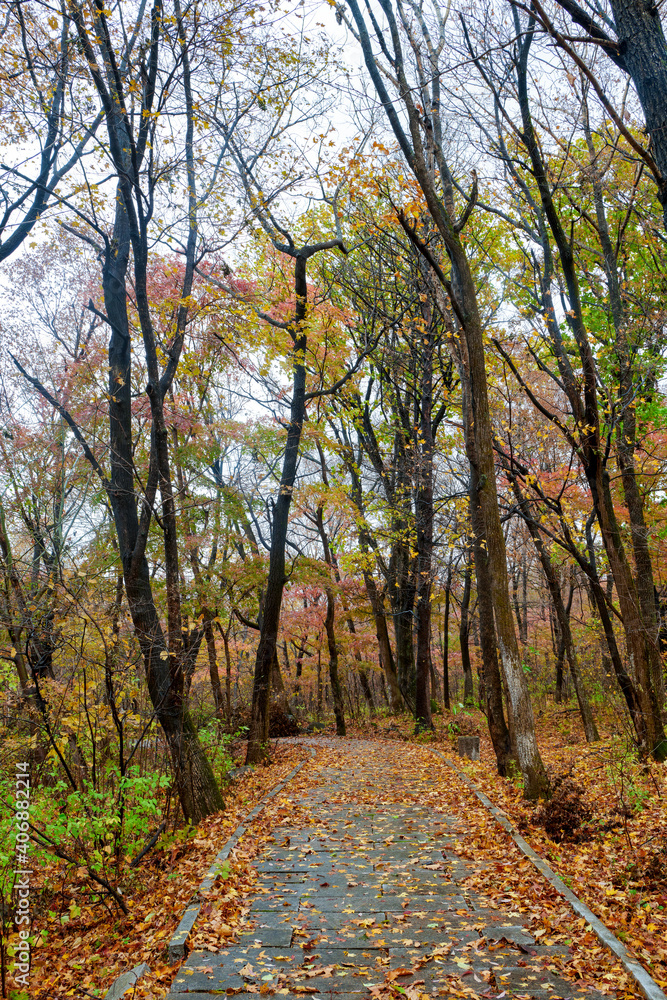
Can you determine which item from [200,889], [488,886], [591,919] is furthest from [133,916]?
[591,919]

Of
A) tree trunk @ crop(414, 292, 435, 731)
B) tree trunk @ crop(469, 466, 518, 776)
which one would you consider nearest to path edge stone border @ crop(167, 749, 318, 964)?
tree trunk @ crop(469, 466, 518, 776)

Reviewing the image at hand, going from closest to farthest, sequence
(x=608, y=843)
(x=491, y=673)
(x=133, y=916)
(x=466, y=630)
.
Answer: (x=133, y=916) < (x=608, y=843) < (x=491, y=673) < (x=466, y=630)

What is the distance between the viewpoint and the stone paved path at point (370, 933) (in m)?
3.71

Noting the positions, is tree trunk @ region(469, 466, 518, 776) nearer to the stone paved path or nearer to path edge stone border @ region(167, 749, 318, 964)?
the stone paved path

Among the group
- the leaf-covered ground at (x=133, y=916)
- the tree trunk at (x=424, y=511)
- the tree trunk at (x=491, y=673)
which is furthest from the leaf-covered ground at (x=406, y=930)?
the tree trunk at (x=424, y=511)

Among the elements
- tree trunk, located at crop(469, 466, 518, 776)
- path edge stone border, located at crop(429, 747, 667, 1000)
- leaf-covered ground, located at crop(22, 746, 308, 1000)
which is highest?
tree trunk, located at crop(469, 466, 518, 776)

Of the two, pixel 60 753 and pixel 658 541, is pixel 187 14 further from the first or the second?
pixel 658 541

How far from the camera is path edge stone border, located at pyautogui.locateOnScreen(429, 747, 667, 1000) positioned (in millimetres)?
3348

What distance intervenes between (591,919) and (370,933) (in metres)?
1.53

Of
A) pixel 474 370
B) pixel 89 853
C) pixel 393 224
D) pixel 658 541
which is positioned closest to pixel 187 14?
pixel 474 370

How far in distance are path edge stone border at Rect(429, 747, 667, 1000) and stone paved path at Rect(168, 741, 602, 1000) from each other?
1.02 feet

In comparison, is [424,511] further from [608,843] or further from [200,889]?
[200,889]

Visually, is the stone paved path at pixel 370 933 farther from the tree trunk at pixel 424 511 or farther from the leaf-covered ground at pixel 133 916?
the tree trunk at pixel 424 511

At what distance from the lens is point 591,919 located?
4.16 metres
